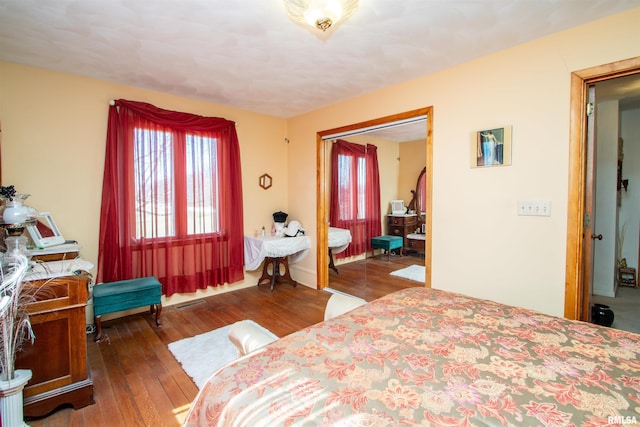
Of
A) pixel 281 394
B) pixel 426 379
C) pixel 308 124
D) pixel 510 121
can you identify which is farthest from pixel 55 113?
pixel 510 121

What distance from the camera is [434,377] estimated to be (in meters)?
0.99

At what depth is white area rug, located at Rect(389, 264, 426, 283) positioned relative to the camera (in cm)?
322

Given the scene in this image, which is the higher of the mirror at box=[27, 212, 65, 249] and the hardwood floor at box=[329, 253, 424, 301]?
the mirror at box=[27, 212, 65, 249]

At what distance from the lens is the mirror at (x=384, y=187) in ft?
10.2

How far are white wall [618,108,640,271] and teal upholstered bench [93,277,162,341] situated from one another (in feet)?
20.5

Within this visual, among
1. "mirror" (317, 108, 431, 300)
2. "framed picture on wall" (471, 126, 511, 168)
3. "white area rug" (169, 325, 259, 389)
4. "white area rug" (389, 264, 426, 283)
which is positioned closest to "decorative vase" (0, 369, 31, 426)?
"white area rug" (169, 325, 259, 389)

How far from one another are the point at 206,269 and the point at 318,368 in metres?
3.12

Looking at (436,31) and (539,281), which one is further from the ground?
(436,31)

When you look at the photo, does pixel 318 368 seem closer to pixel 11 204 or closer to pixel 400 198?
pixel 11 204

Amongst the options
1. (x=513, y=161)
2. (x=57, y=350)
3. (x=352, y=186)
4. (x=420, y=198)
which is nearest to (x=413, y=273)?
(x=420, y=198)

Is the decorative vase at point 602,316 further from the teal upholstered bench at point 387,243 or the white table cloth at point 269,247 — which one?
the white table cloth at point 269,247

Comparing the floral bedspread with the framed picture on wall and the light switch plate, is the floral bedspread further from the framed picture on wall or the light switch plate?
the framed picture on wall

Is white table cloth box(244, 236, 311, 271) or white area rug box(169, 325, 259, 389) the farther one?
white table cloth box(244, 236, 311, 271)

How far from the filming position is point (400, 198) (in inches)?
134
